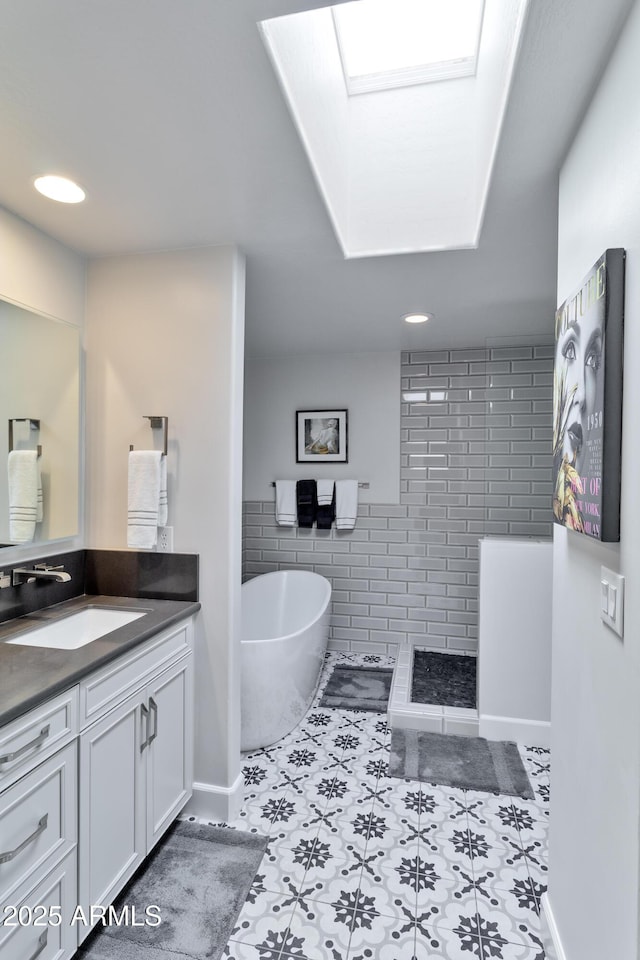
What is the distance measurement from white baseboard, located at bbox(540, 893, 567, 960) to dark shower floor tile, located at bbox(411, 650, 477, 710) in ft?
4.61

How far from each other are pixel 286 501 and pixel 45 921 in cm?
305

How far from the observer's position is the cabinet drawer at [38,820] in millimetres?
1203

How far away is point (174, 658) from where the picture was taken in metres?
1.98

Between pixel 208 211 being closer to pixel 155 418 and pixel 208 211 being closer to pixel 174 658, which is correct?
pixel 155 418

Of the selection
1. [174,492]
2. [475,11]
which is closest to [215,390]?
[174,492]

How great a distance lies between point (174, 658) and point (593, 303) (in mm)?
1854

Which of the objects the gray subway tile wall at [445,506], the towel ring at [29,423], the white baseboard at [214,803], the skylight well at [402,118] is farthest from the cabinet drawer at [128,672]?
the gray subway tile wall at [445,506]

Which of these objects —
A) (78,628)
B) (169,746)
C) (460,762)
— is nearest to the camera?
(169,746)

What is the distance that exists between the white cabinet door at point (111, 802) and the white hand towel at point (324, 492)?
248 cm

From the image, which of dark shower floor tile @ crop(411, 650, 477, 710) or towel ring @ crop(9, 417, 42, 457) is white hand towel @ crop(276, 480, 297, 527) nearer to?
dark shower floor tile @ crop(411, 650, 477, 710)

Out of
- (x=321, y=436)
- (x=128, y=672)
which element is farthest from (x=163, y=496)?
(x=321, y=436)

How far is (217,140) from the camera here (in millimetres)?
1458

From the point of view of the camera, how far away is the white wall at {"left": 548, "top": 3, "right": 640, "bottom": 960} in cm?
100

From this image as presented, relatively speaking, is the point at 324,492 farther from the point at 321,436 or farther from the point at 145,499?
the point at 145,499
